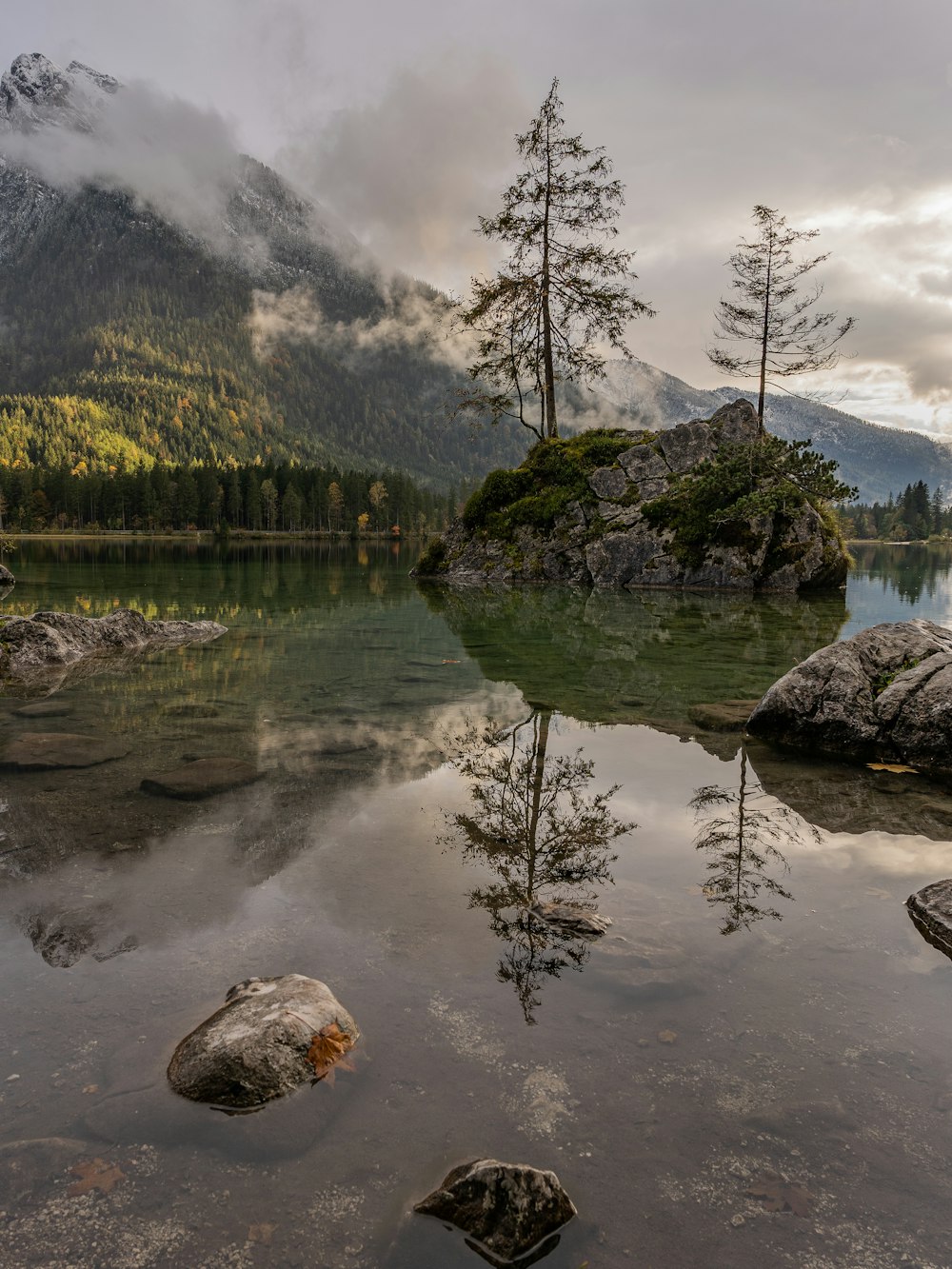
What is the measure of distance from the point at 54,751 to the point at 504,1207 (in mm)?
7735

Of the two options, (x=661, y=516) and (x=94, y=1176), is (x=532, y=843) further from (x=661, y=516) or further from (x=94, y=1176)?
(x=661, y=516)

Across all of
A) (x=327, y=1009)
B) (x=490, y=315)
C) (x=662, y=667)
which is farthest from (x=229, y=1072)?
(x=490, y=315)

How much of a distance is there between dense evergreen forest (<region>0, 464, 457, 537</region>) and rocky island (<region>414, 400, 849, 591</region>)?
118m

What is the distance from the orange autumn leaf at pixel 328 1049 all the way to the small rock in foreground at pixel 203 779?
408 centimetres

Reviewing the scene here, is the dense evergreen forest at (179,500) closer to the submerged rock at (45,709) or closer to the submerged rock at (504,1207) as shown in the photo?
the submerged rock at (45,709)

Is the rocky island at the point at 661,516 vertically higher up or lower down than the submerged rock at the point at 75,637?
higher up

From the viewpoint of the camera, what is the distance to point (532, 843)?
6410mm

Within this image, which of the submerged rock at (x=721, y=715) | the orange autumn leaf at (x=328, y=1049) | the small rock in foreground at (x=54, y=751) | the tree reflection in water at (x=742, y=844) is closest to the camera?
the orange autumn leaf at (x=328, y=1049)

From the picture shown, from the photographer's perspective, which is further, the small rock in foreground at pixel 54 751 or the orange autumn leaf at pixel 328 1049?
the small rock in foreground at pixel 54 751

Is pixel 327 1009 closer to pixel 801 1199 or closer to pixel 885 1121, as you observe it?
pixel 801 1199

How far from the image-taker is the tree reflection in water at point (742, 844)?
542 centimetres

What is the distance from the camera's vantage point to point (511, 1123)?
3318 mm

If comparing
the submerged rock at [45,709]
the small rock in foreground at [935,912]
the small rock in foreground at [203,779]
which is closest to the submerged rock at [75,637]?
the submerged rock at [45,709]

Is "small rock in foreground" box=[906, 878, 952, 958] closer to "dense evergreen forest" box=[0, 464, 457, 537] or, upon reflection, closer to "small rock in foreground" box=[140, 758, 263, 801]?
"small rock in foreground" box=[140, 758, 263, 801]
